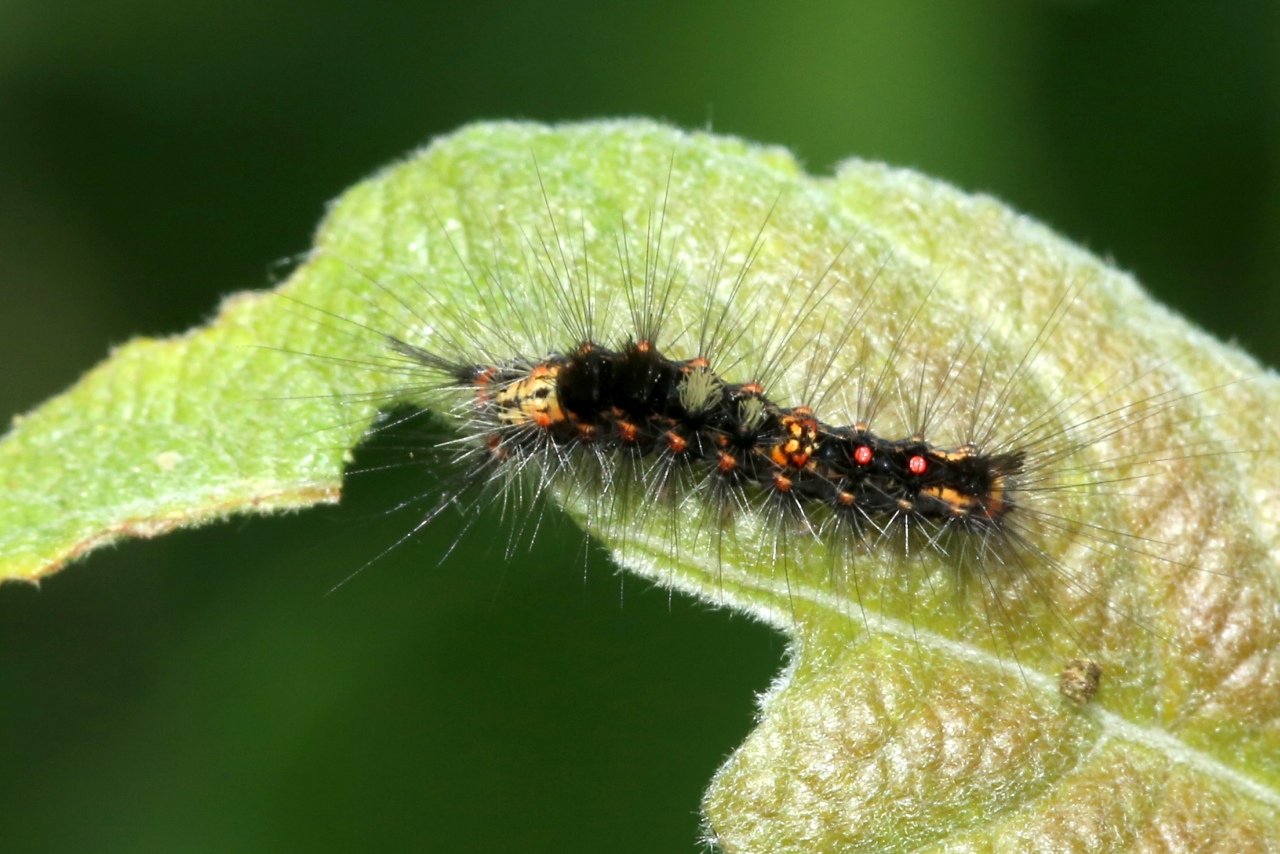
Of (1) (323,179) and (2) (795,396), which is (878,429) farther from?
(1) (323,179)

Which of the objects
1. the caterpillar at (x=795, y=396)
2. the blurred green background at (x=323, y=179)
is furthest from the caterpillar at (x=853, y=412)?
the blurred green background at (x=323, y=179)

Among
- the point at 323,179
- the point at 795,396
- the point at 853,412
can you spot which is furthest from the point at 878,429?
the point at 323,179

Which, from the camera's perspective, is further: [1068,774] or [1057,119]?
[1057,119]

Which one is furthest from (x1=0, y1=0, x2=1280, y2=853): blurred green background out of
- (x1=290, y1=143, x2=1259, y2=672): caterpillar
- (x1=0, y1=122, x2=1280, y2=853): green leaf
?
(x1=0, y1=122, x2=1280, y2=853): green leaf

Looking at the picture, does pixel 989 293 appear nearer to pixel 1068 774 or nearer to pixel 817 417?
pixel 817 417

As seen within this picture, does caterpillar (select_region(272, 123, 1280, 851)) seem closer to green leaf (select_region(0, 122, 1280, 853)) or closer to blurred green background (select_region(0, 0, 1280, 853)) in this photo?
green leaf (select_region(0, 122, 1280, 853))

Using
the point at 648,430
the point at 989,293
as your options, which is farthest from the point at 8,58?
the point at 989,293

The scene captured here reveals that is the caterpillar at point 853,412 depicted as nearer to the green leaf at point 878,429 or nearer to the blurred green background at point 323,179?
the green leaf at point 878,429
